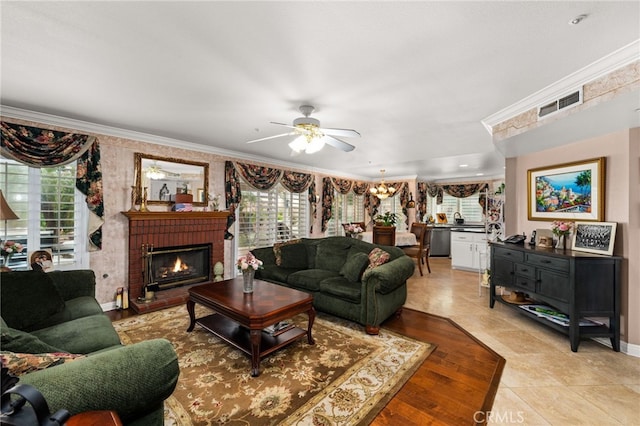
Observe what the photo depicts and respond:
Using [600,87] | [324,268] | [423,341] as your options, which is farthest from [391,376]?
[600,87]

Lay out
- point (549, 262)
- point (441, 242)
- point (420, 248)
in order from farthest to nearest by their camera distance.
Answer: point (441, 242), point (420, 248), point (549, 262)

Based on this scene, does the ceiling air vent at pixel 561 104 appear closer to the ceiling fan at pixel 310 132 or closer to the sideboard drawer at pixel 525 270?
the sideboard drawer at pixel 525 270

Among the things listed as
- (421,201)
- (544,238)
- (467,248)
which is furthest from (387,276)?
(421,201)

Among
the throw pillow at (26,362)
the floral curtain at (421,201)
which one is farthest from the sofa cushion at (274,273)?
the floral curtain at (421,201)

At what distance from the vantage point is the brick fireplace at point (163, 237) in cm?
407

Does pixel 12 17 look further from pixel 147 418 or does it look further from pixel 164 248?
pixel 164 248

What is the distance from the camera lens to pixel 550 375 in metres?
2.37

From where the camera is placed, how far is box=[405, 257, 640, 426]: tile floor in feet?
6.32

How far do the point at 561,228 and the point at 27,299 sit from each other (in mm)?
5448

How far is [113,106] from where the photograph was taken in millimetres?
3184

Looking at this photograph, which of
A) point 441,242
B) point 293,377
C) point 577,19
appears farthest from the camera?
point 441,242

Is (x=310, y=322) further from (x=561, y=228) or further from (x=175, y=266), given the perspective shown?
(x=561, y=228)

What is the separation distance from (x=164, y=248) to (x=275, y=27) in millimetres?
3953

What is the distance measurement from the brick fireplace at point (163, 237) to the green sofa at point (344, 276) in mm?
1091
